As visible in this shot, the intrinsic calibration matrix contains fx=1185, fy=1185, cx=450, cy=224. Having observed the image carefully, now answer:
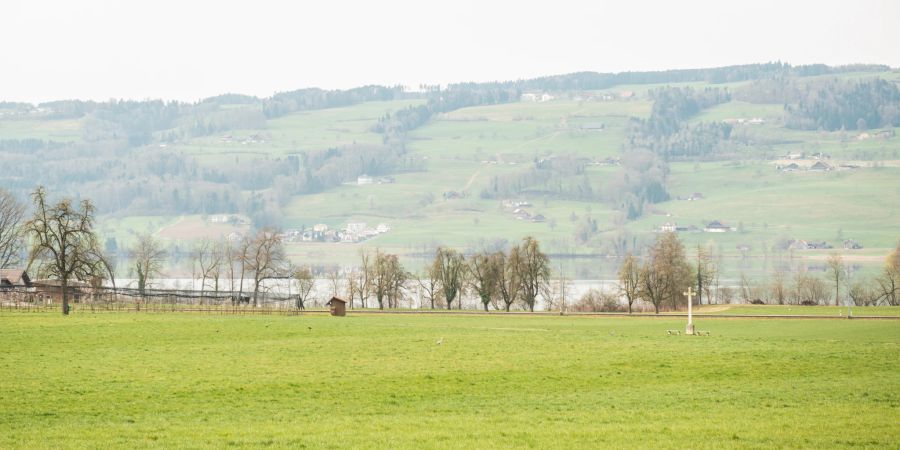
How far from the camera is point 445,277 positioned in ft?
426

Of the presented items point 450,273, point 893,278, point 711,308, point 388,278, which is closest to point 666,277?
point 711,308

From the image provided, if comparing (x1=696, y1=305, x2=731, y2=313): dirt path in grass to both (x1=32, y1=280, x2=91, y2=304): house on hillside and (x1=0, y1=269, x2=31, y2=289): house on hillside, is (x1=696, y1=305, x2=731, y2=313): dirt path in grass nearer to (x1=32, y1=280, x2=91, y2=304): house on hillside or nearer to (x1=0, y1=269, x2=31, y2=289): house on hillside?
(x1=32, y1=280, x2=91, y2=304): house on hillside

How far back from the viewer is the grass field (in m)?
28.7

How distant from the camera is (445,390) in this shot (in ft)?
124

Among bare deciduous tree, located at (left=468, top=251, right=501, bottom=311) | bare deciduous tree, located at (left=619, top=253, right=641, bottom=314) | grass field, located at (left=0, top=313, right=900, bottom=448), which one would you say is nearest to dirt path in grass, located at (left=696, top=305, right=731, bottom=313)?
bare deciduous tree, located at (left=619, top=253, right=641, bottom=314)

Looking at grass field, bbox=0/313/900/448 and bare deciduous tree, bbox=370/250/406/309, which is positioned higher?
grass field, bbox=0/313/900/448

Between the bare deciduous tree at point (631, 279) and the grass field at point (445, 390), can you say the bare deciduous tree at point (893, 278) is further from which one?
the grass field at point (445, 390)

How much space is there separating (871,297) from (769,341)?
83567mm

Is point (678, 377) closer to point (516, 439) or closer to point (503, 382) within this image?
point (503, 382)

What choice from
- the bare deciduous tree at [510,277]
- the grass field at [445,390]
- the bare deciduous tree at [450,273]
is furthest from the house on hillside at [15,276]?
the grass field at [445,390]

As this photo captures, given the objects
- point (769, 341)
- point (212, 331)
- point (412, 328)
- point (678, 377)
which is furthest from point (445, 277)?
point (678, 377)

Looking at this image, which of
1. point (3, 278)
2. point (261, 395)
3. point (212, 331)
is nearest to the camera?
point (261, 395)

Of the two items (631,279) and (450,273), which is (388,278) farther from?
(631,279)

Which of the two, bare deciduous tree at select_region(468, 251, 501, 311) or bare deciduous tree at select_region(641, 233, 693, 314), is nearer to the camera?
bare deciduous tree at select_region(641, 233, 693, 314)
